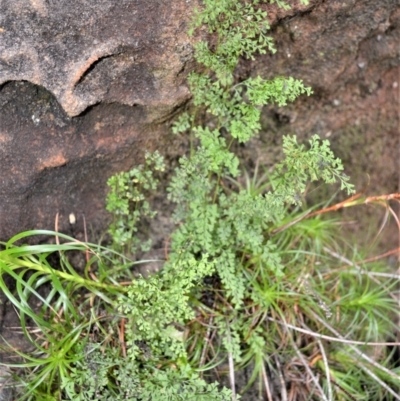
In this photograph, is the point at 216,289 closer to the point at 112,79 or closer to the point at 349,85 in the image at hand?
the point at 112,79

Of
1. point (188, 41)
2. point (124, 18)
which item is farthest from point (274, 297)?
point (124, 18)

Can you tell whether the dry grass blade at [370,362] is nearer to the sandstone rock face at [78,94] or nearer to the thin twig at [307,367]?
the thin twig at [307,367]

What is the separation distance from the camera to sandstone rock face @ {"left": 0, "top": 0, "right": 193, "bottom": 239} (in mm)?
2059

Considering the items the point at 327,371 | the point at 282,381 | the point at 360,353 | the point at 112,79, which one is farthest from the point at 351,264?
the point at 112,79

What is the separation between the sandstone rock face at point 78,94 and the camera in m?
2.06

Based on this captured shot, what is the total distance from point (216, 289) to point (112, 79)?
1.02 m

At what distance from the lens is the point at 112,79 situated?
220 centimetres

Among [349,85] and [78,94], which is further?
[349,85]

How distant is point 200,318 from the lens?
246 centimetres

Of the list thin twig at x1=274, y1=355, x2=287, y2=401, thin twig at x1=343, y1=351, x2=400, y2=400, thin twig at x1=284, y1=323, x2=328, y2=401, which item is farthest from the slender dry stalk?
thin twig at x1=343, y1=351, x2=400, y2=400

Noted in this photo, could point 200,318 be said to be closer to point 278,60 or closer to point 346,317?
point 346,317

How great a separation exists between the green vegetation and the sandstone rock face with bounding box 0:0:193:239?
121mm

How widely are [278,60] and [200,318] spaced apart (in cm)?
124

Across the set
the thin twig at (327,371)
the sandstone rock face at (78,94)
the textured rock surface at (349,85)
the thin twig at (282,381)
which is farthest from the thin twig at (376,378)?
the sandstone rock face at (78,94)
